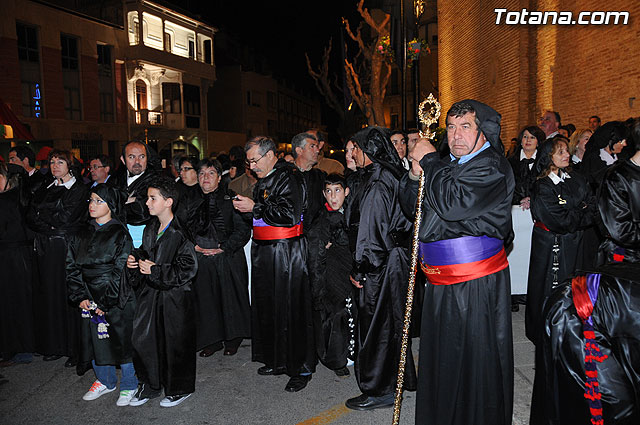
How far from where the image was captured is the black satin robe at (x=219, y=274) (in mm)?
5672

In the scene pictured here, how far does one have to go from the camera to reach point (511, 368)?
10.8ft

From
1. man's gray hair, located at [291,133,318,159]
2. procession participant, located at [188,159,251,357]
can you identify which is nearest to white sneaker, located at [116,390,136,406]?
procession participant, located at [188,159,251,357]

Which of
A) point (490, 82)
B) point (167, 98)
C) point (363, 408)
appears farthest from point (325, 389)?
point (167, 98)

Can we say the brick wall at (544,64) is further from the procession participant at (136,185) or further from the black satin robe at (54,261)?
the black satin robe at (54,261)

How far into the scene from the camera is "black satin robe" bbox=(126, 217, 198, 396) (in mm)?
4336

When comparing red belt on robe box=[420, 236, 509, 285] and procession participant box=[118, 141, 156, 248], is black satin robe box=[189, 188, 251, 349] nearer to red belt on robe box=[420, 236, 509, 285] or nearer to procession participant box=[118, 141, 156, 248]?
procession participant box=[118, 141, 156, 248]

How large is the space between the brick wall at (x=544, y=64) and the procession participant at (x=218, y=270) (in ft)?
26.6

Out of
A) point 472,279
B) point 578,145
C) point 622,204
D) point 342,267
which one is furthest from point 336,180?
point 578,145

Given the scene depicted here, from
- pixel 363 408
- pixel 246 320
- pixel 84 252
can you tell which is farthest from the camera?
pixel 246 320

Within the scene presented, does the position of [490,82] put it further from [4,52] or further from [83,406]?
[4,52]

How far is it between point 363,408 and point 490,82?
14.0 metres

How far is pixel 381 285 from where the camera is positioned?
14.0 ft

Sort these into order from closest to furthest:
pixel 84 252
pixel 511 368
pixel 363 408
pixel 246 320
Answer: pixel 511 368
pixel 363 408
pixel 84 252
pixel 246 320

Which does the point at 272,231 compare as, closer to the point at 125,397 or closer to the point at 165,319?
the point at 165,319
